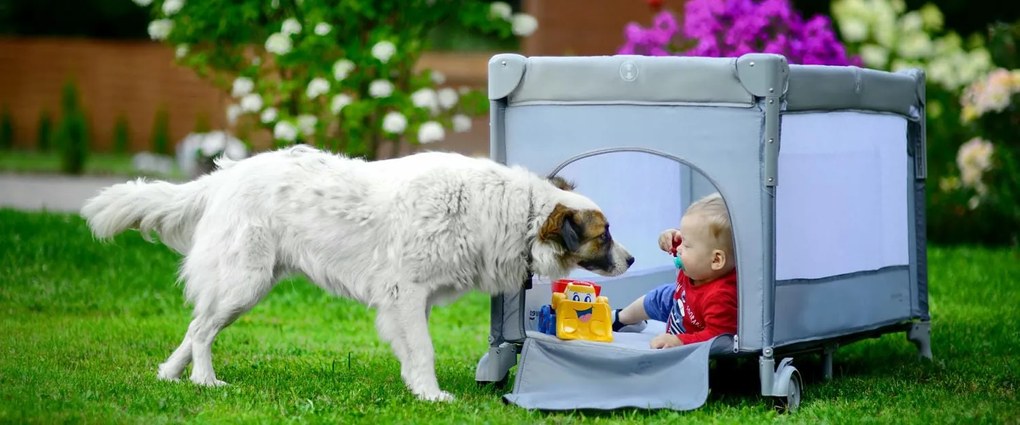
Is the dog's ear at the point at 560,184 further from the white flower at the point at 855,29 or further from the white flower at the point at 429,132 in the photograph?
the white flower at the point at 855,29

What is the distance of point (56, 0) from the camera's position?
2677cm

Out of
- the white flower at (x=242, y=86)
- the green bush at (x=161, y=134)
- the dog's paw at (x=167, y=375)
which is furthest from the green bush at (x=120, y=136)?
the dog's paw at (x=167, y=375)

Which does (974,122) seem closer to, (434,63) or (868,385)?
(868,385)

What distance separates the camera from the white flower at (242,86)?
10.2 m

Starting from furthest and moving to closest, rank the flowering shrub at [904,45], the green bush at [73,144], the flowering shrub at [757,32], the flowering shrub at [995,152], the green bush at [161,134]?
the green bush at [161,134], the green bush at [73,144], the flowering shrub at [904,45], the flowering shrub at [995,152], the flowering shrub at [757,32]

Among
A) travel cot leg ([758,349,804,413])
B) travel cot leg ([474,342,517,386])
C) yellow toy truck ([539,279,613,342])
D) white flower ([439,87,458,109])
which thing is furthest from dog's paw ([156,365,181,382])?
white flower ([439,87,458,109])

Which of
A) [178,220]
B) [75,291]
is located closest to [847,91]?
[178,220]

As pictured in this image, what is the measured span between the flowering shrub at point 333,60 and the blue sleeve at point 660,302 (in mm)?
4103

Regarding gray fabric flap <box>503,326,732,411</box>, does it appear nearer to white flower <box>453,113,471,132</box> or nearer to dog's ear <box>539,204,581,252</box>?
dog's ear <box>539,204,581,252</box>

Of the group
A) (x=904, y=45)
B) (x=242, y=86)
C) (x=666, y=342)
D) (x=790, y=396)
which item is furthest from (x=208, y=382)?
(x=904, y=45)

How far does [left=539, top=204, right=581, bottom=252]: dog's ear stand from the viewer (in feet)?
17.4

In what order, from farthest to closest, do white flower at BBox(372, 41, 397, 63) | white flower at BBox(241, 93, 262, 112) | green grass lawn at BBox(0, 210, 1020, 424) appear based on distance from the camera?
white flower at BBox(241, 93, 262, 112)
white flower at BBox(372, 41, 397, 63)
green grass lawn at BBox(0, 210, 1020, 424)

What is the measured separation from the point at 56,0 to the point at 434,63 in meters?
14.0

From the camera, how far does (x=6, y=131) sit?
22281 millimetres
